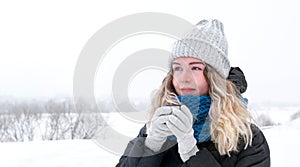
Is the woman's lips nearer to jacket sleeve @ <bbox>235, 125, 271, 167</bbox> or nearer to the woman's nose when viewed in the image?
the woman's nose

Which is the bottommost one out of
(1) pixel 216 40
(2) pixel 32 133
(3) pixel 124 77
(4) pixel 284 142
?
(2) pixel 32 133

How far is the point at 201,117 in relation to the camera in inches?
58.7

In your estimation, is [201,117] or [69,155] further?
[69,155]

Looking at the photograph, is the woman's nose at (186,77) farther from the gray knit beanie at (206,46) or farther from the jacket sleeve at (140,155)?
the jacket sleeve at (140,155)

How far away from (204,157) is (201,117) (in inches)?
7.3

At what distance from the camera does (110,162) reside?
24.1 feet

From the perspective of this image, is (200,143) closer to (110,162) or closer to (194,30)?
(194,30)

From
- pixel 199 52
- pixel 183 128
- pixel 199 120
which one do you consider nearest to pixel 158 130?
pixel 183 128

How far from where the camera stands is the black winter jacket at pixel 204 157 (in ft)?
4.57

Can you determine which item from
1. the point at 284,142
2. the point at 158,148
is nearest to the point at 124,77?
the point at 158,148

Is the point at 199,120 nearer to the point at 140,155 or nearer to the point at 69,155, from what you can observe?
the point at 140,155

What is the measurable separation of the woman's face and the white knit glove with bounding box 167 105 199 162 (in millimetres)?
100

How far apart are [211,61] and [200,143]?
37 centimetres

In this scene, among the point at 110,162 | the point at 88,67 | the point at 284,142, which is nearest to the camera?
the point at 88,67
